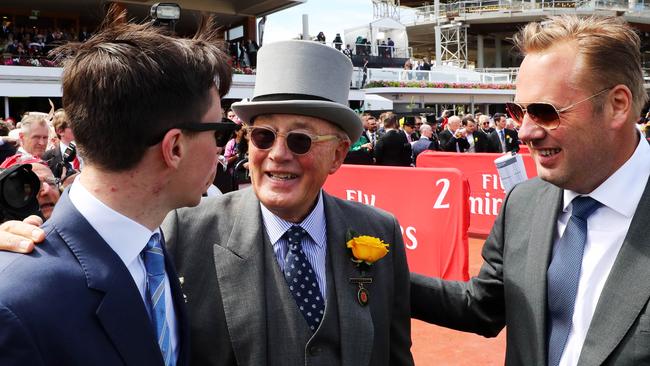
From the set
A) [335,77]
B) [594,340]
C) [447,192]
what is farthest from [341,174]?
[594,340]

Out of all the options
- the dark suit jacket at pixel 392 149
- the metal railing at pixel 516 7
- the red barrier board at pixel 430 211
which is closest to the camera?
the red barrier board at pixel 430 211

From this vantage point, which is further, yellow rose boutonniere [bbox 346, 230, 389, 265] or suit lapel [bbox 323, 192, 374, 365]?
yellow rose boutonniere [bbox 346, 230, 389, 265]

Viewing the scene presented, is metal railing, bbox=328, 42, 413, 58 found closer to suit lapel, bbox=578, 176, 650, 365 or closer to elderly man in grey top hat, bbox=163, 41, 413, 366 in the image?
elderly man in grey top hat, bbox=163, 41, 413, 366

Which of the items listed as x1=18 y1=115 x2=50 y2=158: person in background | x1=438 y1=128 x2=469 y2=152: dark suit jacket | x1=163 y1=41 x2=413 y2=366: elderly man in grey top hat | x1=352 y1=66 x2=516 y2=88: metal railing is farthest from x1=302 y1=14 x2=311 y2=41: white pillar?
x1=163 y1=41 x2=413 y2=366: elderly man in grey top hat

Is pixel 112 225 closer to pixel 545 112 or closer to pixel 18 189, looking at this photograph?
pixel 18 189

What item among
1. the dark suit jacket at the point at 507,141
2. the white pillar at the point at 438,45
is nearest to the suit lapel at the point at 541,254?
the dark suit jacket at the point at 507,141

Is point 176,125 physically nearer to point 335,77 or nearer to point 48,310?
point 48,310

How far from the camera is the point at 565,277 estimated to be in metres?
1.94

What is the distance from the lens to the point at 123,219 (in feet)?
4.93

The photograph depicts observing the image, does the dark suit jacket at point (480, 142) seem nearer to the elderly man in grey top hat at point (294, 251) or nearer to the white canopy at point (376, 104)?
the elderly man in grey top hat at point (294, 251)

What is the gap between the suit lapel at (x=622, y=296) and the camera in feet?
5.77

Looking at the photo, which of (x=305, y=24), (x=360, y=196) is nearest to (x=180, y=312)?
(x=360, y=196)

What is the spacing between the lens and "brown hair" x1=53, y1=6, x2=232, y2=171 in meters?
1.45

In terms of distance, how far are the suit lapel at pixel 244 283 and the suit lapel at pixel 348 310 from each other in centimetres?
25
